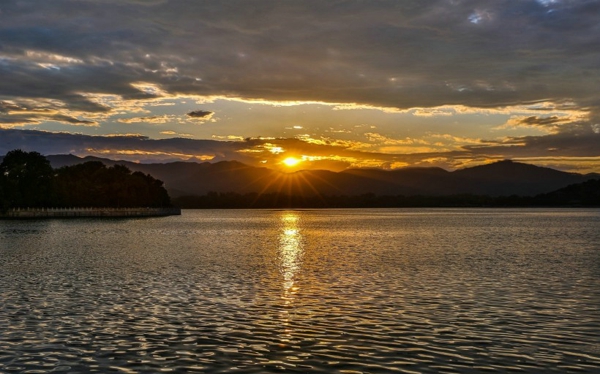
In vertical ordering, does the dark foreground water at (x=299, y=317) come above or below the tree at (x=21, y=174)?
below

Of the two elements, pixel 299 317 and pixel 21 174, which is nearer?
pixel 299 317

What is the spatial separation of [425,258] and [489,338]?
38.8 metres

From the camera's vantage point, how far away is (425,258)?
206 feet

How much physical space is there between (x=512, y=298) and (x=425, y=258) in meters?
27.7

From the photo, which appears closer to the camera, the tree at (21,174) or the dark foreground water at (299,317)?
the dark foreground water at (299,317)

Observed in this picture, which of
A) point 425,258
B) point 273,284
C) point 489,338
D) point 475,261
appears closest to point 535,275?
point 475,261

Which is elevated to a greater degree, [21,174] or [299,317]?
[21,174]

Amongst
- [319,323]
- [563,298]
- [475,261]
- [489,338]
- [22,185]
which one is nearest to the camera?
[489,338]

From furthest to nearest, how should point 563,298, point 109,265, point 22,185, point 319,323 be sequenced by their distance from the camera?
1. point 22,185
2. point 109,265
3. point 563,298
4. point 319,323

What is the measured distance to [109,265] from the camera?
55719 mm

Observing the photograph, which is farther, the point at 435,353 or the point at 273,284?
the point at 273,284

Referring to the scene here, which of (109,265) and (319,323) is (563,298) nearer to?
(319,323)

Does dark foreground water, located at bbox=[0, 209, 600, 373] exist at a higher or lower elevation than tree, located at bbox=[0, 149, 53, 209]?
lower

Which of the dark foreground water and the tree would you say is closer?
the dark foreground water
